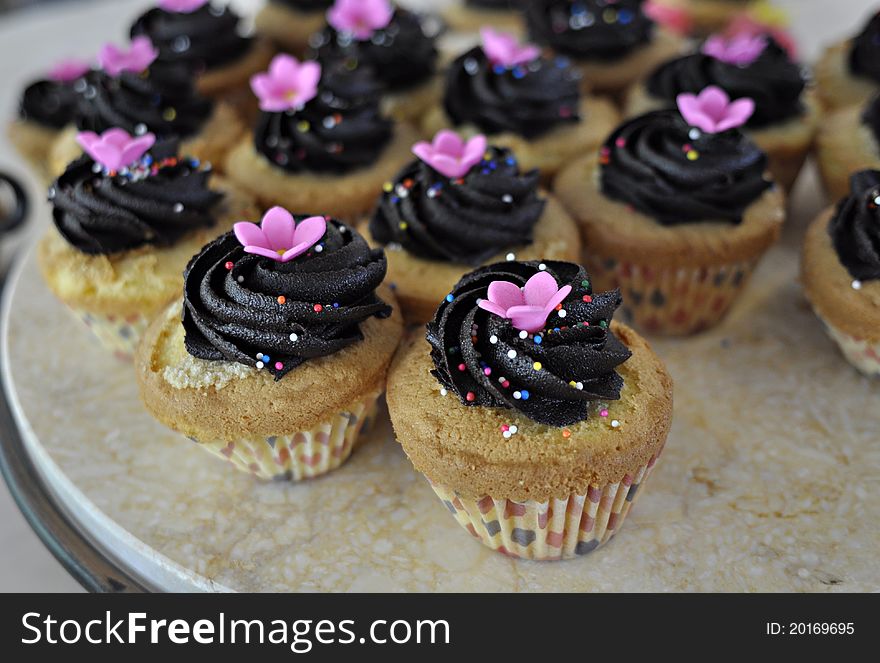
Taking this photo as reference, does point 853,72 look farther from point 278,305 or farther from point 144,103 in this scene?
point 144,103

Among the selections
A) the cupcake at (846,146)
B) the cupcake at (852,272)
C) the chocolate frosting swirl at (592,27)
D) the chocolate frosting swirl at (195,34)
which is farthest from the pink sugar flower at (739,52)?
the chocolate frosting swirl at (195,34)

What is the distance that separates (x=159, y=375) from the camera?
2.40m

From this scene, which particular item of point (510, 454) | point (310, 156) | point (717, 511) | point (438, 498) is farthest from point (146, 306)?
point (717, 511)

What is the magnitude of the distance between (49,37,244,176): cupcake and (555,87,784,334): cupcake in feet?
5.20

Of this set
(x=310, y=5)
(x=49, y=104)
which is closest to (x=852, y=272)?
(x=310, y=5)

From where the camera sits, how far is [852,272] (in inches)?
105

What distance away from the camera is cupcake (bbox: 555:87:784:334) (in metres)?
2.87

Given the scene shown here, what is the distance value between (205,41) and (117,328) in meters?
1.87

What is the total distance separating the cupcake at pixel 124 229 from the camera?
277cm

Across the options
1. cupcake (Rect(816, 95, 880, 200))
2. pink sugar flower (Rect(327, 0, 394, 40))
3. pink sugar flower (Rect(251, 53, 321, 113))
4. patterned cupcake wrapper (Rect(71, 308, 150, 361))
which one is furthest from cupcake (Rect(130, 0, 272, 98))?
cupcake (Rect(816, 95, 880, 200))

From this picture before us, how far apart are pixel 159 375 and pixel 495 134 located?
1741 millimetres

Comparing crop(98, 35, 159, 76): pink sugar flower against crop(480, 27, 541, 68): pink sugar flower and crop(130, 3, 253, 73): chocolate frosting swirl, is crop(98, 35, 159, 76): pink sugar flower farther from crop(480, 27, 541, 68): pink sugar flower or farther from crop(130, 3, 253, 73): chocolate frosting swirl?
crop(480, 27, 541, 68): pink sugar flower

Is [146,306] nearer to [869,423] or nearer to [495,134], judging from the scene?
[495,134]

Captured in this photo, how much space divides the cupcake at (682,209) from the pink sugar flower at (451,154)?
1.68 feet
